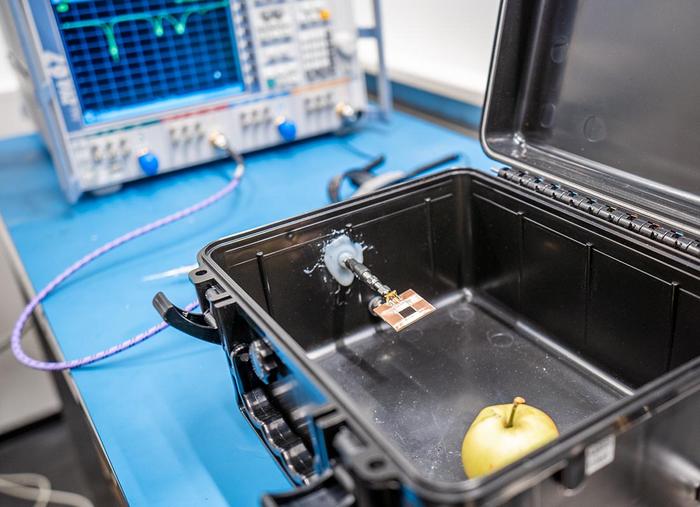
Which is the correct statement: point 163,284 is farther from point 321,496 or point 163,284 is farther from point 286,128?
point 321,496

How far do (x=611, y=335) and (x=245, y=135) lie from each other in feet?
2.91

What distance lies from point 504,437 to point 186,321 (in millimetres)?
316

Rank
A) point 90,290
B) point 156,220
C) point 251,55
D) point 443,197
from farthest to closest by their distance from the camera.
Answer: point 251,55 < point 156,220 < point 90,290 < point 443,197

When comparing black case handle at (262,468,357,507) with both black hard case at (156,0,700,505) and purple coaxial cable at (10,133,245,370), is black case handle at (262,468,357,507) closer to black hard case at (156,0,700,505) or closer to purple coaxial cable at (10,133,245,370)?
black hard case at (156,0,700,505)

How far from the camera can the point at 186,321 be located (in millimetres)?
637

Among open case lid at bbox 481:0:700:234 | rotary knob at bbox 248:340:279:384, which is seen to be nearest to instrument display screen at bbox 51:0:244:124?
open case lid at bbox 481:0:700:234

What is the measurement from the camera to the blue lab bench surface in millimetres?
648

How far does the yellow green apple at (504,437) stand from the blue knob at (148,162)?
89cm

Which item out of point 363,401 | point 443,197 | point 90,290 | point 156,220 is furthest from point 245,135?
point 363,401

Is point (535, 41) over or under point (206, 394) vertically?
over

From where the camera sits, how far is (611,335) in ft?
2.30

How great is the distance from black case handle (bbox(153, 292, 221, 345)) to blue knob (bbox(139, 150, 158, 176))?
0.66 meters

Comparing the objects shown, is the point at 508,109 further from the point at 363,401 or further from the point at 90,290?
the point at 90,290

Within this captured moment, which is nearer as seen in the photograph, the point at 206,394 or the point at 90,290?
the point at 206,394
